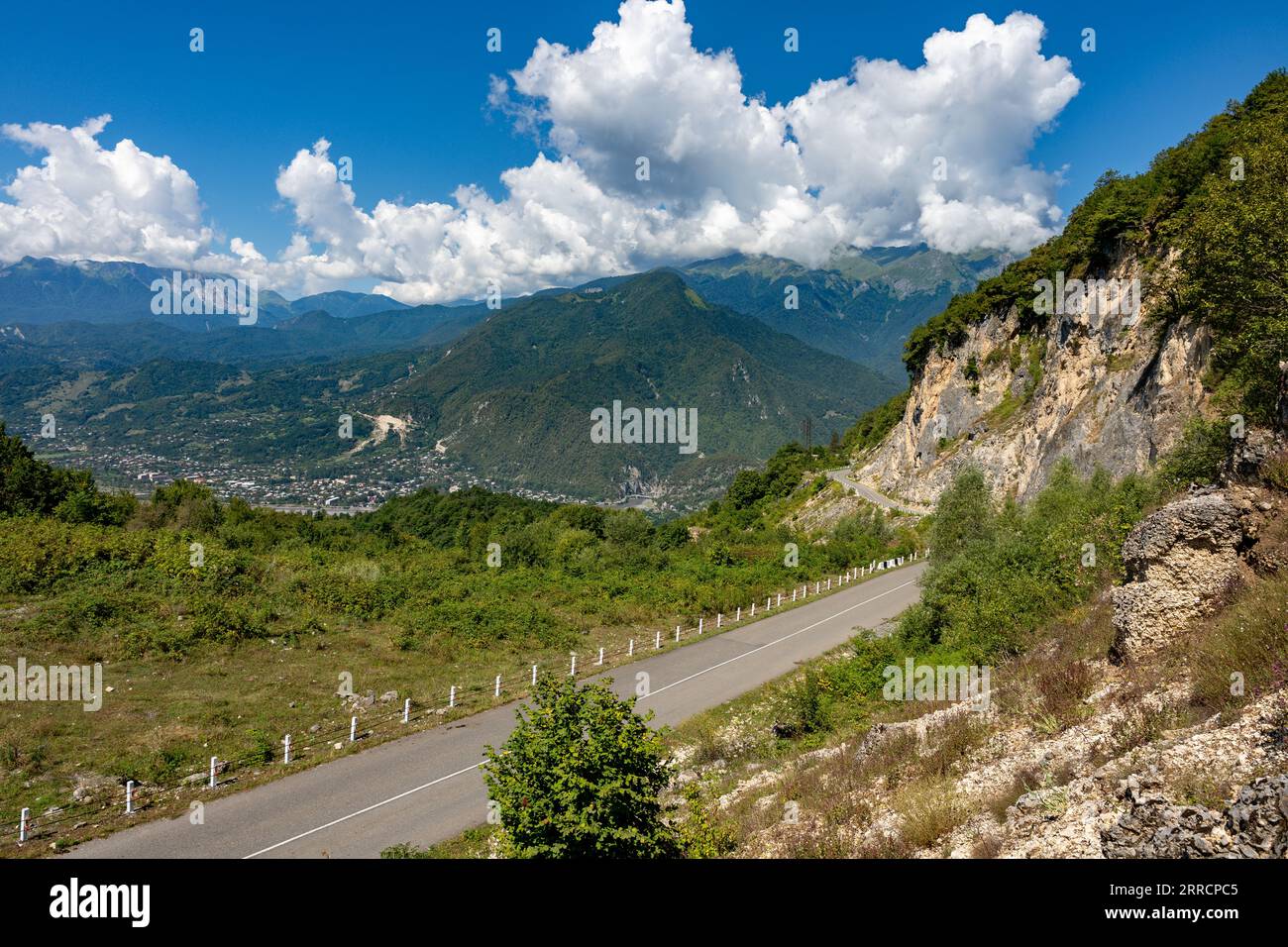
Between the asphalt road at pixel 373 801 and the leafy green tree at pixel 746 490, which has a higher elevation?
the leafy green tree at pixel 746 490

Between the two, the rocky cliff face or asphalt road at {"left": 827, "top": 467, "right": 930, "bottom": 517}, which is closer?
the rocky cliff face

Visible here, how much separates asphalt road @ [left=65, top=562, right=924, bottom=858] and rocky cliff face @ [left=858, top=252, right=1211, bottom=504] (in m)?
22.3

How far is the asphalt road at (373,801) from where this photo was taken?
10.7 meters

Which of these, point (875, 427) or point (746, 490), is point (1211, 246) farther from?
point (875, 427)

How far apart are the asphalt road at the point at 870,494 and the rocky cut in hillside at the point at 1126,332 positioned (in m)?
1.53

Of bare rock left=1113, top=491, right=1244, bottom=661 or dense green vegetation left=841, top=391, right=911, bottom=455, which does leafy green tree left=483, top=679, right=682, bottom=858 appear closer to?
bare rock left=1113, top=491, right=1244, bottom=661

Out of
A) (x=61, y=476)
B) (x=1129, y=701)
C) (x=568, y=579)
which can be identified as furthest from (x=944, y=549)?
(x=61, y=476)

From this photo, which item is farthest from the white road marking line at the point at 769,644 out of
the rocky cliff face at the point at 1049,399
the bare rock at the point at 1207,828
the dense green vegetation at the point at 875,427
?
the dense green vegetation at the point at 875,427

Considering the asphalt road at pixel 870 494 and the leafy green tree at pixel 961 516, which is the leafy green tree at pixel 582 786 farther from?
the asphalt road at pixel 870 494

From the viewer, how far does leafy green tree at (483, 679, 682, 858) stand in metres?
5.76

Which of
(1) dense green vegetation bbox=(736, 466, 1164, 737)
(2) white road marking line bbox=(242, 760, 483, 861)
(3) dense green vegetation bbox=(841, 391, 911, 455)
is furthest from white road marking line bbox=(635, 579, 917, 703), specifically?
(3) dense green vegetation bbox=(841, 391, 911, 455)

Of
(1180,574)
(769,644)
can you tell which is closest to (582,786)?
(1180,574)
